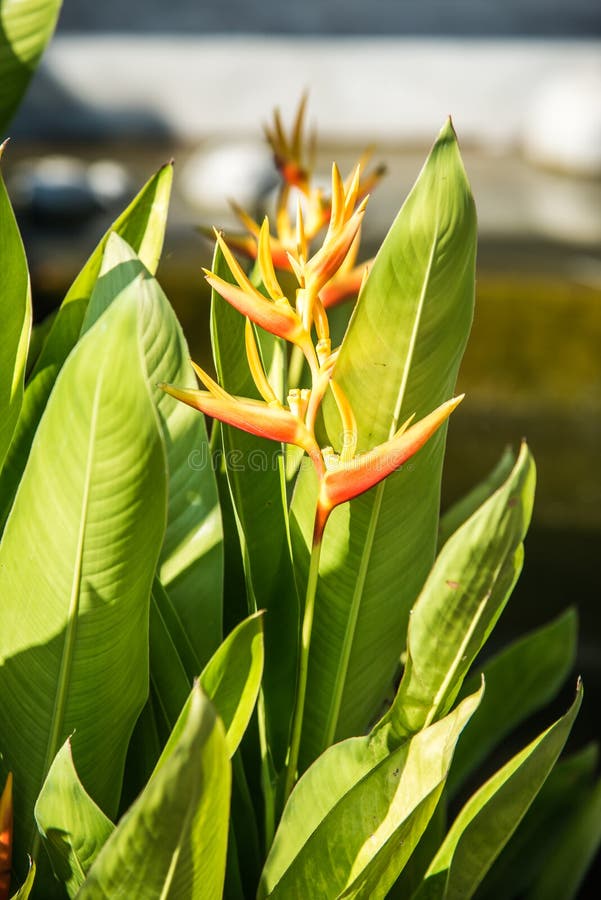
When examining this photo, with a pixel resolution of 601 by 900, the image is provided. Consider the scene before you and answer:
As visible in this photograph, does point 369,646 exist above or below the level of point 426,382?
below

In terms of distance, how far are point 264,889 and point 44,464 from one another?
0.25 m

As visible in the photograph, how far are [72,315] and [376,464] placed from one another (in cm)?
24

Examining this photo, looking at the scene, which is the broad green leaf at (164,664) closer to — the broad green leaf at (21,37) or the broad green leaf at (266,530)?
the broad green leaf at (266,530)

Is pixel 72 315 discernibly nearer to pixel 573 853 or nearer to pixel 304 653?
pixel 304 653

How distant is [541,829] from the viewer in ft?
2.47

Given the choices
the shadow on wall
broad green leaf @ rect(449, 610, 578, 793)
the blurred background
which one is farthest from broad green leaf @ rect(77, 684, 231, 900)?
the shadow on wall

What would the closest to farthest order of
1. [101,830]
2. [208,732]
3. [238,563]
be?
[208,732] → [101,830] → [238,563]

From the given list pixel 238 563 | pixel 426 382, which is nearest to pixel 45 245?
pixel 238 563

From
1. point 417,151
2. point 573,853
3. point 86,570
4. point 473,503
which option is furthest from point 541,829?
point 417,151

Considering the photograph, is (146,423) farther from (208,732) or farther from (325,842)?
(325,842)

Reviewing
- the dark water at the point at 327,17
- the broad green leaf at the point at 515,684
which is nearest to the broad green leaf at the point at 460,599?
the broad green leaf at the point at 515,684

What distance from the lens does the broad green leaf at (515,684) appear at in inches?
28.2

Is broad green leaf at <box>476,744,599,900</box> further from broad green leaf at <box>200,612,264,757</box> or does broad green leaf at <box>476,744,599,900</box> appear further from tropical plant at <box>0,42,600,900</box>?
broad green leaf at <box>200,612,264,757</box>

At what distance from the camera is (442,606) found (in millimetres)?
455
